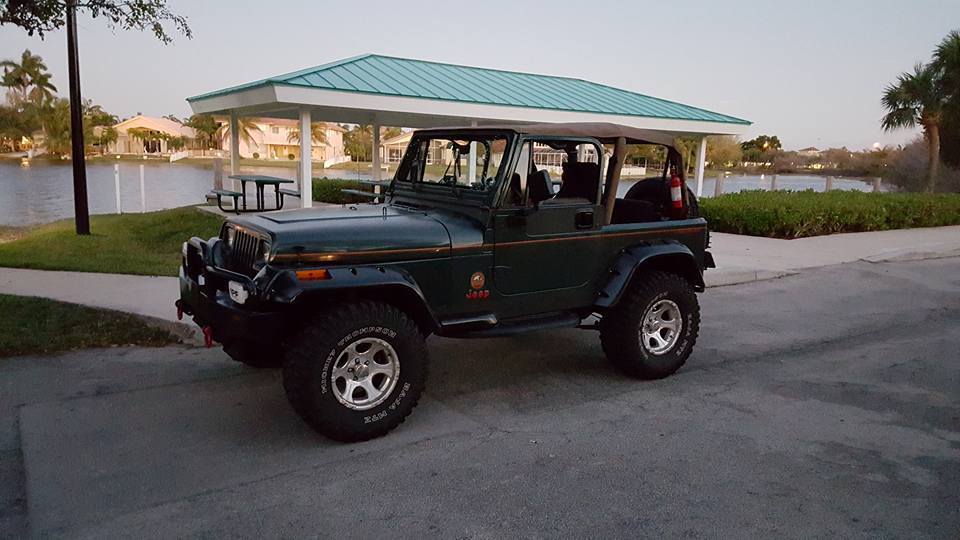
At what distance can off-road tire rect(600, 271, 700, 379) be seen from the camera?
17.8ft

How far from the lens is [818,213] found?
14672 millimetres

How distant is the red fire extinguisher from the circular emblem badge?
1997 mm

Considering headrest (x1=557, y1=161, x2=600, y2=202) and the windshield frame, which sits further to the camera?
headrest (x1=557, y1=161, x2=600, y2=202)

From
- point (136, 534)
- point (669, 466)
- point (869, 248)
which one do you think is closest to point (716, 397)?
point (669, 466)

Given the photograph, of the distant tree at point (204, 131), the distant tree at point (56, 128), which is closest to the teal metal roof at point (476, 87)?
the distant tree at point (56, 128)

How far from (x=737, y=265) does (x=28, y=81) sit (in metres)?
79.8

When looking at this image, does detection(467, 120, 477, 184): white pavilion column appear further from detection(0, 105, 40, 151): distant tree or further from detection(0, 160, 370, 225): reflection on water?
detection(0, 105, 40, 151): distant tree

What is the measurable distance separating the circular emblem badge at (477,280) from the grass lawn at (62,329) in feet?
10.5

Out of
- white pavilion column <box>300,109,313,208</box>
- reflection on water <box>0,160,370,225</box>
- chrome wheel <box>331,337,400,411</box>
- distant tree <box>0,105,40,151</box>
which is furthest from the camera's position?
distant tree <box>0,105,40,151</box>

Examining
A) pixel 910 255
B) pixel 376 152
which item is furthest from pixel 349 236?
pixel 376 152

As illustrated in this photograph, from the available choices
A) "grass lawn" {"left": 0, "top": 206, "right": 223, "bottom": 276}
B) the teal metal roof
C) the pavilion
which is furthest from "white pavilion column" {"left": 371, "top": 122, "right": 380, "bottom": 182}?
"grass lawn" {"left": 0, "top": 206, "right": 223, "bottom": 276}

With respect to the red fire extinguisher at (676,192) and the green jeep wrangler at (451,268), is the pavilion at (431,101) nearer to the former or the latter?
the green jeep wrangler at (451,268)

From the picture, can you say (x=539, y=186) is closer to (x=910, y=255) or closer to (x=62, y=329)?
(x=62, y=329)

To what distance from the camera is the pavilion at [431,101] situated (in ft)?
44.9
